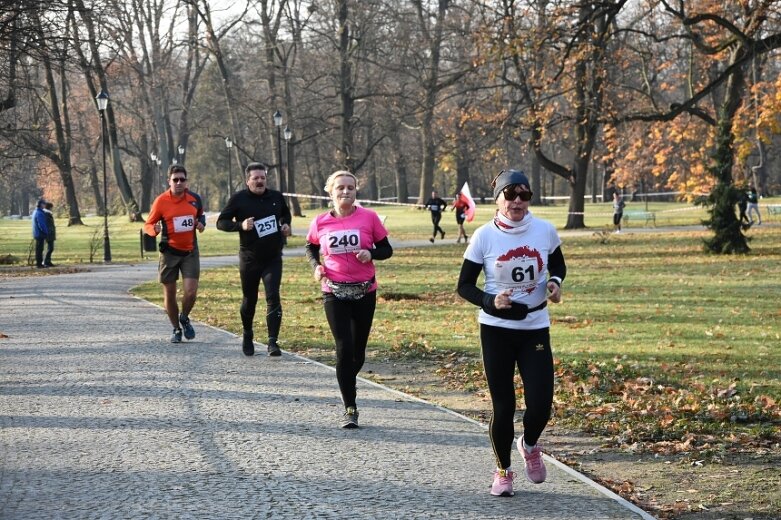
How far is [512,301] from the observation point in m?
6.08

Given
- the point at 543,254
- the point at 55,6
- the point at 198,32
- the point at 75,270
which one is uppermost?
the point at 198,32

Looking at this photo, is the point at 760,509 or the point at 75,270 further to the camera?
the point at 75,270

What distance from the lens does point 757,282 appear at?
70.4 feet

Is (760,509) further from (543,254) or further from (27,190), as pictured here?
(27,190)

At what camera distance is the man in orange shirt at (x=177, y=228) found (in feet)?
41.7

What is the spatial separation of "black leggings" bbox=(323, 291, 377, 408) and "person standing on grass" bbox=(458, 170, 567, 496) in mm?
2112

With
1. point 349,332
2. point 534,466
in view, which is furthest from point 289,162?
point 534,466

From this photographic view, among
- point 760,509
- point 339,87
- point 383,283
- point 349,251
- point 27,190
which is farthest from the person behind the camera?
point 27,190

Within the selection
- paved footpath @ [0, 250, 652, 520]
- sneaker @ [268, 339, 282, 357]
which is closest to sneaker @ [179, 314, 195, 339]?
paved footpath @ [0, 250, 652, 520]

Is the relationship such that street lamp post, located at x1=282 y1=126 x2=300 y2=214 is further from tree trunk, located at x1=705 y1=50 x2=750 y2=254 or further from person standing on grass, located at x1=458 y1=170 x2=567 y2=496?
person standing on grass, located at x1=458 y1=170 x2=567 y2=496

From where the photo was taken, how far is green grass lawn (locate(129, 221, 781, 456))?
8820mm

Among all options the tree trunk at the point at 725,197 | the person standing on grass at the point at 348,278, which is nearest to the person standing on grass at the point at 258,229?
the person standing on grass at the point at 348,278

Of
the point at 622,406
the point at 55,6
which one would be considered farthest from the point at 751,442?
the point at 55,6

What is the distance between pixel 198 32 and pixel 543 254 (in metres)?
53.5
